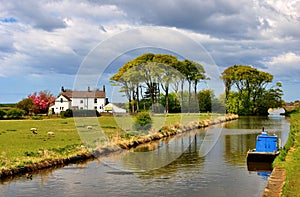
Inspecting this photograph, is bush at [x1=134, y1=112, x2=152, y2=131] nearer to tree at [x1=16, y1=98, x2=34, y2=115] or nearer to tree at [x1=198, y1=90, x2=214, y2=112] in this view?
tree at [x1=198, y1=90, x2=214, y2=112]

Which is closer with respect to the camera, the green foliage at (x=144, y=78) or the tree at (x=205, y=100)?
the green foliage at (x=144, y=78)

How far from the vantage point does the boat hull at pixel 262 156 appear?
25.1 m

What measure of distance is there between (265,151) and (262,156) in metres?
0.76

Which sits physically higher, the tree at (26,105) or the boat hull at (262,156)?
the tree at (26,105)

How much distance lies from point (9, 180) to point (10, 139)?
1277 cm

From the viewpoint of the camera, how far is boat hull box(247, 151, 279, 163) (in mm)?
25062

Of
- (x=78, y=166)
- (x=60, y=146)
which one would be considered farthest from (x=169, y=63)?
(x=78, y=166)

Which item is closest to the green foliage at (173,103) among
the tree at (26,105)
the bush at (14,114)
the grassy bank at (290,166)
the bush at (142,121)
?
the bush at (142,121)

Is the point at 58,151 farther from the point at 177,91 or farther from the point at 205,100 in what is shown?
the point at 205,100

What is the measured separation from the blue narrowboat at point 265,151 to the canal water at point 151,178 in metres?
0.73

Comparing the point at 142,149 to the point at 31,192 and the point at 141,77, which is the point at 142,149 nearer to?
the point at 141,77

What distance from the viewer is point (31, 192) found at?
17.4 metres

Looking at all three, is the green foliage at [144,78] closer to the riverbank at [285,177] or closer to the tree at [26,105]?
the riverbank at [285,177]

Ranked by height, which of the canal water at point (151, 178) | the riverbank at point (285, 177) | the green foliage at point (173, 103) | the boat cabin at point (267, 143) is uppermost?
the green foliage at point (173, 103)
